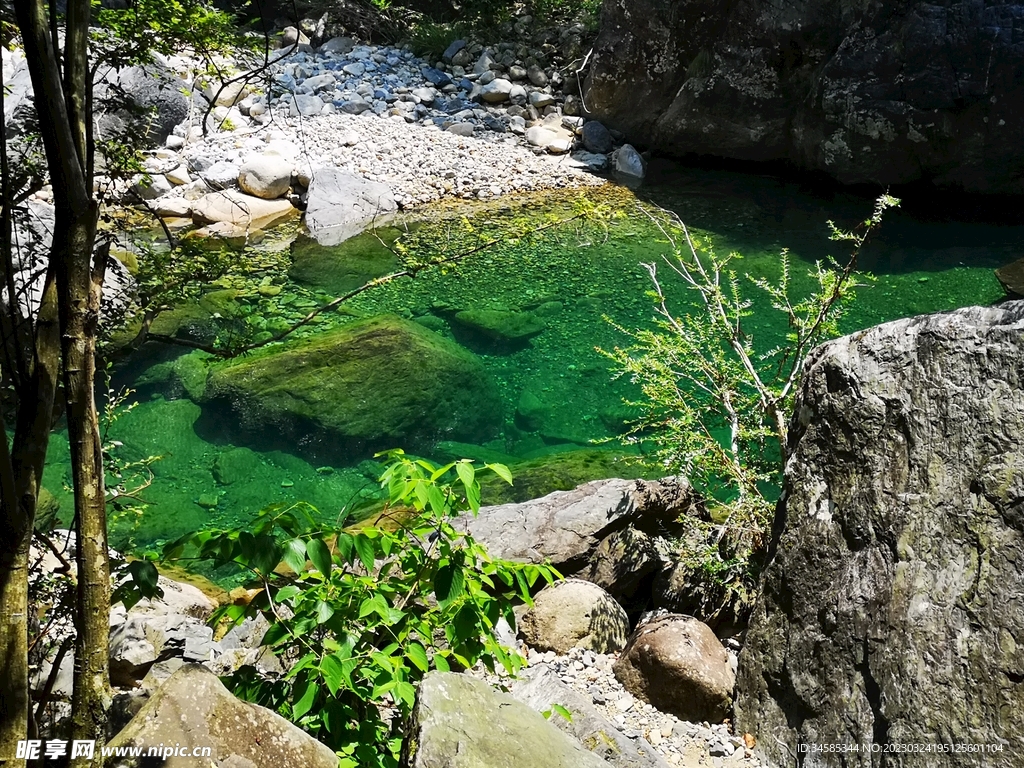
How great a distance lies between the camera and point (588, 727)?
8.19 ft

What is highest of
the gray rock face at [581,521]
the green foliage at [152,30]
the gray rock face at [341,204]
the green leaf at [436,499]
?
the green foliage at [152,30]

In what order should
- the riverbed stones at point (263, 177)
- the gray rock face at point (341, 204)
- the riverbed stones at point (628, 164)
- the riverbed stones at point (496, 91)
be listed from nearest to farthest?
the gray rock face at point (341, 204) → the riverbed stones at point (263, 177) → the riverbed stones at point (628, 164) → the riverbed stones at point (496, 91)

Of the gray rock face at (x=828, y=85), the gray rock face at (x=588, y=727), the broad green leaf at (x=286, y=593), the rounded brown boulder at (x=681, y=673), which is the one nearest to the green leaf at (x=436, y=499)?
the broad green leaf at (x=286, y=593)

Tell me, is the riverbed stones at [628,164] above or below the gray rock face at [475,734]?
below

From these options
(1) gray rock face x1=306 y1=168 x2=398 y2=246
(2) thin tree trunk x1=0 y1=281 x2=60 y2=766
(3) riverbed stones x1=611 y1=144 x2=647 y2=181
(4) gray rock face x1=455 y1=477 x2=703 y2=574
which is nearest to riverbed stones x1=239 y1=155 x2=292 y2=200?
(1) gray rock face x1=306 y1=168 x2=398 y2=246

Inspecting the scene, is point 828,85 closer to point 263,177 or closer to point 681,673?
point 263,177

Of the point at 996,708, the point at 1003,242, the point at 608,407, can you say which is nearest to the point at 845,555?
the point at 996,708

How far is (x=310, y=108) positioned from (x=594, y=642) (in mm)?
10669

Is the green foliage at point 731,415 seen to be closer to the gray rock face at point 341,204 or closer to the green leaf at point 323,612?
the green leaf at point 323,612

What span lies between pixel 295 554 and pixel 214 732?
1.32 feet

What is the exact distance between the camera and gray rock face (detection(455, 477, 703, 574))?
164 inches

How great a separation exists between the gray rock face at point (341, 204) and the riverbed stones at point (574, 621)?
6903 millimetres

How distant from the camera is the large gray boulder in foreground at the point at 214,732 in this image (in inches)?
66.4

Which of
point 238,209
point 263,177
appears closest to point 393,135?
point 263,177
